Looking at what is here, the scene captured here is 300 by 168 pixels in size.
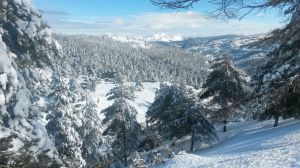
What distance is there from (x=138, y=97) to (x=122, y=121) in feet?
316

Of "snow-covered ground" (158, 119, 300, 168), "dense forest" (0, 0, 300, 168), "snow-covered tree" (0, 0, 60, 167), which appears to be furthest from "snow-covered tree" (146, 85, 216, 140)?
"snow-covered tree" (0, 0, 60, 167)

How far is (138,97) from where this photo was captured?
450ft

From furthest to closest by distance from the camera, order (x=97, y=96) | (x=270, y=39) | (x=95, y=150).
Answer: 1. (x=97, y=96)
2. (x=95, y=150)
3. (x=270, y=39)

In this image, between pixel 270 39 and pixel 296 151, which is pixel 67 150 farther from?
pixel 270 39

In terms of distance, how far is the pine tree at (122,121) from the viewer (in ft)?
135

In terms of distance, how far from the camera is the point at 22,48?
493 inches

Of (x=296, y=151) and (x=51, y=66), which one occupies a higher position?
(x=51, y=66)

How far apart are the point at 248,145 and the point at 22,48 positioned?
19350mm

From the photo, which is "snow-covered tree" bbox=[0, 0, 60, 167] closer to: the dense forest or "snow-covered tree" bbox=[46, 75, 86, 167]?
Result: the dense forest

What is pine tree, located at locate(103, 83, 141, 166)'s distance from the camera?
1614 inches

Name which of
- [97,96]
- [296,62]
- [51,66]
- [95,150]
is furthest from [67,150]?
[97,96]

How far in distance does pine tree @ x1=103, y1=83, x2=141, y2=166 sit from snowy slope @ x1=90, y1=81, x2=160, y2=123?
66.5 m

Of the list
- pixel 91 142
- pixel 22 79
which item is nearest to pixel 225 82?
pixel 91 142

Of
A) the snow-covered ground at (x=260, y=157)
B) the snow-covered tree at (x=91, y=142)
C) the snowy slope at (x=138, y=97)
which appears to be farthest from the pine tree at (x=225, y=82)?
the snowy slope at (x=138, y=97)
